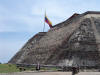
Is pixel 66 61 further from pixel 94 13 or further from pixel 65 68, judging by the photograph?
pixel 94 13

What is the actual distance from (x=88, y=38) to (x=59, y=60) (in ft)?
17.5

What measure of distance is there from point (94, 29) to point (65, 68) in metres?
10.4

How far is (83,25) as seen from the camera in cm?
3058

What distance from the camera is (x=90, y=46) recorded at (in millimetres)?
26266

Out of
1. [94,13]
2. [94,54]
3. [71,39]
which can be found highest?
[94,13]

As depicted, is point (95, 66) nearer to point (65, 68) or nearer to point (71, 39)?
point (65, 68)

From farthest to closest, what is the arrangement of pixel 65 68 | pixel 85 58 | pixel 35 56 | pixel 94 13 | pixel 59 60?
1. pixel 35 56
2. pixel 94 13
3. pixel 59 60
4. pixel 85 58
5. pixel 65 68

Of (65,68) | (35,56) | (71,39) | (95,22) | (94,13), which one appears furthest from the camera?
(35,56)

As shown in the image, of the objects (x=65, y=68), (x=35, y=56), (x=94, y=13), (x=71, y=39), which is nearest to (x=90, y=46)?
(x=71, y=39)

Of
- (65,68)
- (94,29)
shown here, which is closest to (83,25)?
(94,29)

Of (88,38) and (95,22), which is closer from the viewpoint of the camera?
(88,38)

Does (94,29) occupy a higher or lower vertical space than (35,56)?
higher

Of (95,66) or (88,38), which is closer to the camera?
(95,66)

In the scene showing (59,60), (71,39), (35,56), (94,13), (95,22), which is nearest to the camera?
(59,60)
